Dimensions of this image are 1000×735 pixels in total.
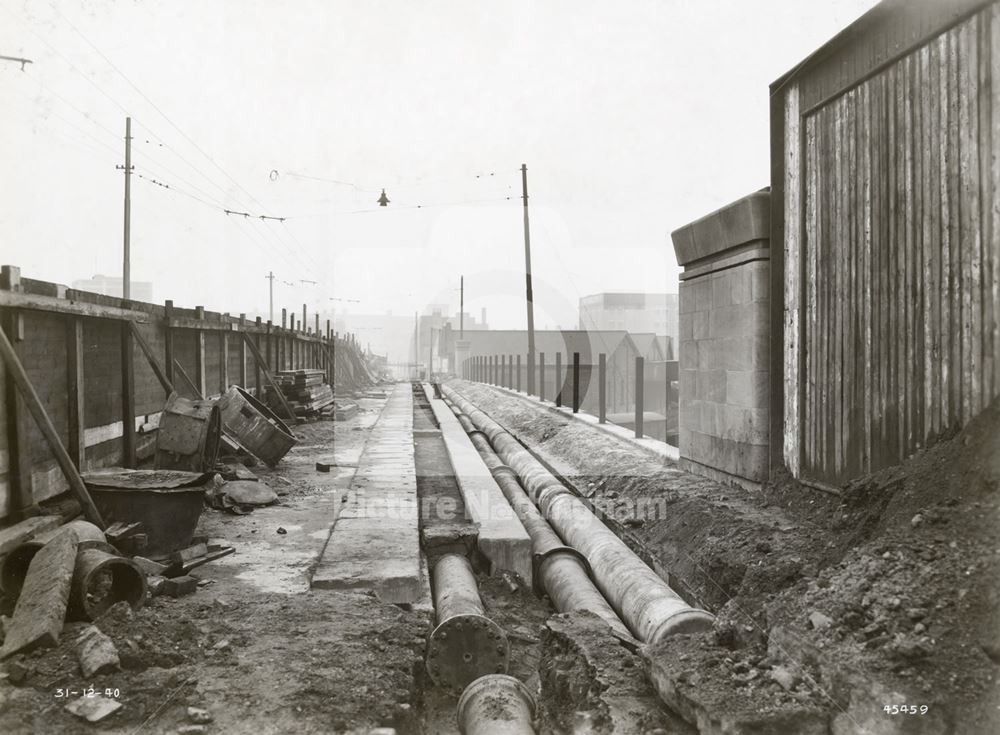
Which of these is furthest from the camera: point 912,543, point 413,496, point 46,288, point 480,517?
point 413,496

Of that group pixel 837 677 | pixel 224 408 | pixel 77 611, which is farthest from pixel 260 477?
pixel 837 677

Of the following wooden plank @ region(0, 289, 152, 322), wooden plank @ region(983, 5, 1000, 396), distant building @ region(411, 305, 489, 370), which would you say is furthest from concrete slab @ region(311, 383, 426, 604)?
distant building @ region(411, 305, 489, 370)

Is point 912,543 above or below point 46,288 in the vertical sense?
below

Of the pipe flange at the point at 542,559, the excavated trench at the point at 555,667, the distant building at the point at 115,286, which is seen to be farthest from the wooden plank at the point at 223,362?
the distant building at the point at 115,286

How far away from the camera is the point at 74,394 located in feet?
22.1

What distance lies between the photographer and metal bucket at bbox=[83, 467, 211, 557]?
18.8 ft

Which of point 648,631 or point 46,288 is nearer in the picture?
point 648,631

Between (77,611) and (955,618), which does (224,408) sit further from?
(955,618)

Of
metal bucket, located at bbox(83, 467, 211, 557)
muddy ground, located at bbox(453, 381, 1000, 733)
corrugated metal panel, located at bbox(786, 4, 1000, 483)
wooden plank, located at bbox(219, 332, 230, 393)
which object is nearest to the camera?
muddy ground, located at bbox(453, 381, 1000, 733)

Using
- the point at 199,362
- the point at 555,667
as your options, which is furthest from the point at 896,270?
the point at 199,362

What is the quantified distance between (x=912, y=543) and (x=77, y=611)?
180 inches

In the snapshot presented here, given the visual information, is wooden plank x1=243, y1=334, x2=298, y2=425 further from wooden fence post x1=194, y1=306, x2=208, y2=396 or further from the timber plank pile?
wooden fence post x1=194, y1=306, x2=208, y2=396

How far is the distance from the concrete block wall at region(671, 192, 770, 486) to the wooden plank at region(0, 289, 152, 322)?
6.26 meters

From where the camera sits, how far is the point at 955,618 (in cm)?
309
